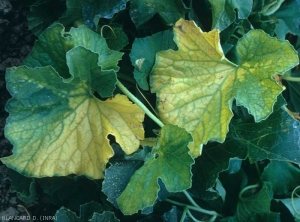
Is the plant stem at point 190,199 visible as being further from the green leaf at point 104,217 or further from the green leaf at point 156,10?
the green leaf at point 156,10

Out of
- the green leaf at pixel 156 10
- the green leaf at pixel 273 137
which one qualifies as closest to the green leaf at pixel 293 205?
the green leaf at pixel 273 137

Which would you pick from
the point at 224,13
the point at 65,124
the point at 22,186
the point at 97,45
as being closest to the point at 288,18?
the point at 224,13

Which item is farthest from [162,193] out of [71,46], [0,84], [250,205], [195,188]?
[0,84]

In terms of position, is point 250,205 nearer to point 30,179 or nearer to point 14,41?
point 30,179

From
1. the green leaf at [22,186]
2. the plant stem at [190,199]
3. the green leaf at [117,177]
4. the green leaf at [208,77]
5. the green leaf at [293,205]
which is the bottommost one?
the green leaf at [293,205]

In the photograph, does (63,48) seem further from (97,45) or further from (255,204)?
(255,204)
